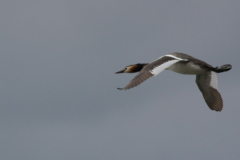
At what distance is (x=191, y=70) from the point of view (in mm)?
24828

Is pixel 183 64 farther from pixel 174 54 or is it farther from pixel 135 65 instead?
pixel 135 65

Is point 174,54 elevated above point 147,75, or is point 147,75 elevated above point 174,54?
point 174,54

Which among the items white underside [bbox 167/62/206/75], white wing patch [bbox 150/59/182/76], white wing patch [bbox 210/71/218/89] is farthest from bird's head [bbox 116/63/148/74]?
white wing patch [bbox 150/59/182/76]

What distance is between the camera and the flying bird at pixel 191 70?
861 inches

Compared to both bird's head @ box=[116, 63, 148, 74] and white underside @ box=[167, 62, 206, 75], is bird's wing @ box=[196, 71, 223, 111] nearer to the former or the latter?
white underside @ box=[167, 62, 206, 75]

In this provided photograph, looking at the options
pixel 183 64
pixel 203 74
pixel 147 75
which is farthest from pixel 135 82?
pixel 203 74

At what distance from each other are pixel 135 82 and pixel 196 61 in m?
5.21

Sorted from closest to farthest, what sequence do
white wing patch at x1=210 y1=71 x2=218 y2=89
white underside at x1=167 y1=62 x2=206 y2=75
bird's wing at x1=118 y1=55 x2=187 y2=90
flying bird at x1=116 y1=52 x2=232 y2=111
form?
bird's wing at x1=118 y1=55 x2=187 y2=90 → flying bird at x1=116 y1=52 x2=232 y2=111 → white underside at x1=167 y1=62 x2=206 y2=75 → white wing patch at x1=210 y1=71 x2=218 y2=89

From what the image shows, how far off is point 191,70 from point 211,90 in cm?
200

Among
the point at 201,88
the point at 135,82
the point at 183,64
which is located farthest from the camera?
the point at 201,88

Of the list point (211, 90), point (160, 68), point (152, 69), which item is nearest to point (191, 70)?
point (211, 90)

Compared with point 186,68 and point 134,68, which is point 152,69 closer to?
point 186,68

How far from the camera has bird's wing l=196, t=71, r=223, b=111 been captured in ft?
85.0

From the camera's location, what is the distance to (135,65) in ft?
87.6
